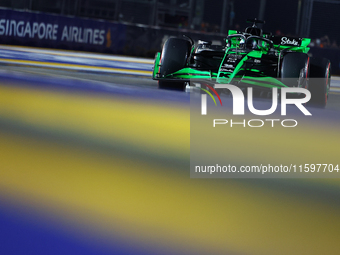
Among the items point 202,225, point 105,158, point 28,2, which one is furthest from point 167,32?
point 202,225

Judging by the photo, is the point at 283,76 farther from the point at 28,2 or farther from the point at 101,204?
the point at 28,2

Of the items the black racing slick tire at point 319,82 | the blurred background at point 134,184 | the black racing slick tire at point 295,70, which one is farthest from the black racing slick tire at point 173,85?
the black racing slick tire at point 319,82

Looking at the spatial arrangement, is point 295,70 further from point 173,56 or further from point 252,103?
point 173,56

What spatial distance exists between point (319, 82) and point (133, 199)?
4.95m

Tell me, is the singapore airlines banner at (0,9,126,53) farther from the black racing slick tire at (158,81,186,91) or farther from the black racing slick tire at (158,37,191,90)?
the black racing slick tire at (158,37,191,90)

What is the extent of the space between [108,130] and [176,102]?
84.0 inches

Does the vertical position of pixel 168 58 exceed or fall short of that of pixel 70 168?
it exceeds it

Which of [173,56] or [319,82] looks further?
[173,56]

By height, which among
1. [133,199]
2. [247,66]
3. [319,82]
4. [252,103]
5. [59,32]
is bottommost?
[133,199]

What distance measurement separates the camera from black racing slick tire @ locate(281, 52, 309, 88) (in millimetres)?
6629

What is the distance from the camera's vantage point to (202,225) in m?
2.46

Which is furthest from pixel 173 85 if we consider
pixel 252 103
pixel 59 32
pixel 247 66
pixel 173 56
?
pixel 59 32

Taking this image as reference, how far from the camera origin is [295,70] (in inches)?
262

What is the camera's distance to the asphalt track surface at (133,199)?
2.23m
